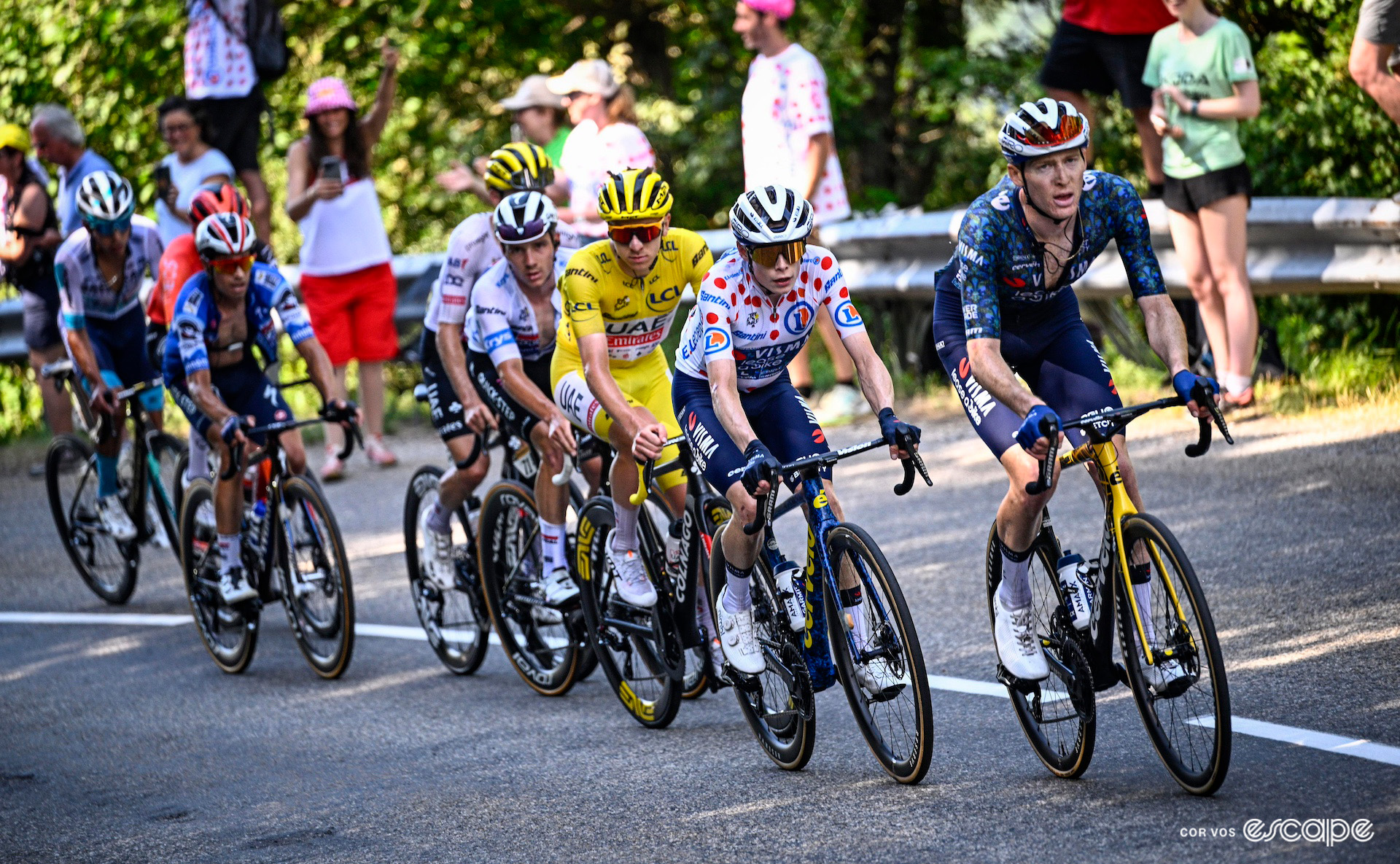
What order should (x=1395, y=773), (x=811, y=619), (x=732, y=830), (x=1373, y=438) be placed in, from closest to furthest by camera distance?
(x=1395, y=773) → (x=732, y=830) → (x=811, y=619) → (x=1373, y=438)

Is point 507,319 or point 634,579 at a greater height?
point 507,319

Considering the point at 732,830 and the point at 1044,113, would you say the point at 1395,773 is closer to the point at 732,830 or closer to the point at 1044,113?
the point at 732,830

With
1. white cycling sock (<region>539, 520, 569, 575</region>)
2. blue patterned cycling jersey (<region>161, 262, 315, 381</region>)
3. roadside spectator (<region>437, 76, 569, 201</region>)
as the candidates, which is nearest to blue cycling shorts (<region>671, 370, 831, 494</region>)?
white cycling sock (<region>539, 520, 569, 575</region>)

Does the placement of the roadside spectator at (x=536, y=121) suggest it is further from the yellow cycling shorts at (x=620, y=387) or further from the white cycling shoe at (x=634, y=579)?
the white cycling shoe at (x=634, y=579)

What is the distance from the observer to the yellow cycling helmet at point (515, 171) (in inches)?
321

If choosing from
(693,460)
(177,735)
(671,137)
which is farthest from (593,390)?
(671,137)

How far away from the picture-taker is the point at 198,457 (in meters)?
9.52

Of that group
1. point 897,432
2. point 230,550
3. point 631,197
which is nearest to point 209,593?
point 230,550

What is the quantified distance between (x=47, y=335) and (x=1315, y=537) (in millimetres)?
9588

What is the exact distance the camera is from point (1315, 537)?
7676 millimetres

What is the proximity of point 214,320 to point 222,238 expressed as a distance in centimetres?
51

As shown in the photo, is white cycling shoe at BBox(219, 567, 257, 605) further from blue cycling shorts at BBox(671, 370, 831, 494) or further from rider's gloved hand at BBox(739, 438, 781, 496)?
rider's gloved hand at BBox(739, 438, 781, 496)

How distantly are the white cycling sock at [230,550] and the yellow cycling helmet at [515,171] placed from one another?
7.49 feet

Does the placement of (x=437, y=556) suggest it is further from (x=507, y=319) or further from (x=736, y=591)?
(x=736, y=591)
